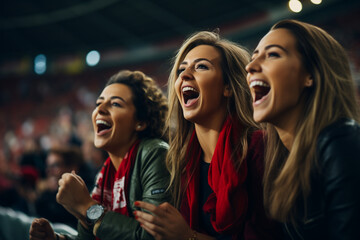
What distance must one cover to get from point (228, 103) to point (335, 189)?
701mm

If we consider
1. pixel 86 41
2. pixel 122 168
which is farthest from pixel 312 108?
pixel 86 41

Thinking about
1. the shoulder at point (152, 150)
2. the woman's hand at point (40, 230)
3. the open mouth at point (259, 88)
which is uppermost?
the open mouth at point (259, 88)

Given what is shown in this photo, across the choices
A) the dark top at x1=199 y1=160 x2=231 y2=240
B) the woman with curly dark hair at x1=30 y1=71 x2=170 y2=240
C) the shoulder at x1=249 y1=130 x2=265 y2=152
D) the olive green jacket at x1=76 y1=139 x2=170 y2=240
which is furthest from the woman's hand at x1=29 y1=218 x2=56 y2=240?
the shoulder at x1=249 y1=130 x2=265 y2=152

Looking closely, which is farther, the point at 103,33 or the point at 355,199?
the point at 103,33

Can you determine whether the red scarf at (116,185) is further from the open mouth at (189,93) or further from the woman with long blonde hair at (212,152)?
the open mouth at (189,93)

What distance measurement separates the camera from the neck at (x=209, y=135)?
1.70m

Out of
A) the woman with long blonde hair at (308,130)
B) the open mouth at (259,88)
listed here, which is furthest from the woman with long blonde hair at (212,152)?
the open mouth at (259,88)

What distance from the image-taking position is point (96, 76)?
53.2ft

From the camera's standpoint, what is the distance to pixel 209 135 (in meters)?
1.71

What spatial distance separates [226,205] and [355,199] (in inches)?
18.9

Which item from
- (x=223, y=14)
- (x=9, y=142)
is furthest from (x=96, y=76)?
(x=223, y=14)

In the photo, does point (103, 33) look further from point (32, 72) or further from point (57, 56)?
point (32, 72)

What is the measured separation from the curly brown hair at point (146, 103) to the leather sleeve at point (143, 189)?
0.13 m

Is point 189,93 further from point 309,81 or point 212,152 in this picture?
point 309,81
